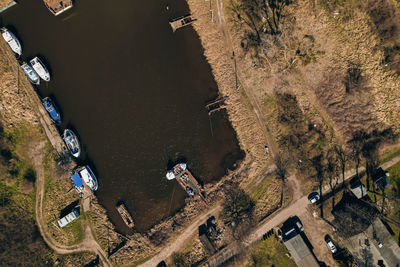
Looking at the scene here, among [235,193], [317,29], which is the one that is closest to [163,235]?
[235,193]

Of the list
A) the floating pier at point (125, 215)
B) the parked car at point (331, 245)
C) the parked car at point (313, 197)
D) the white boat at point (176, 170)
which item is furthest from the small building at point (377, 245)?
the floating pier at point (125, 215)

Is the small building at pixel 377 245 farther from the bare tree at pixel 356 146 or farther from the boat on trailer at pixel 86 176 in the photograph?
the boat on trailer at pixel 86 176

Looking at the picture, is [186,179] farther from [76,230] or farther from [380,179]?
[380,179]

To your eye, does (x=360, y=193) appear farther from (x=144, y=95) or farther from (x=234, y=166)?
(x=144, y=95)

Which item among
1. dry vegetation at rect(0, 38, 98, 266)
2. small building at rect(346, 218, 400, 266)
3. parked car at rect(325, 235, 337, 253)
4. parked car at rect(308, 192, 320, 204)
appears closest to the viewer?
small building at rect(346, 218, 400, 266)

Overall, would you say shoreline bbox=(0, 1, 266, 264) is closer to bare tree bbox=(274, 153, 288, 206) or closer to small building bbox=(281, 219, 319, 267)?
bare tree bbox=(274, 153, 288, 206)

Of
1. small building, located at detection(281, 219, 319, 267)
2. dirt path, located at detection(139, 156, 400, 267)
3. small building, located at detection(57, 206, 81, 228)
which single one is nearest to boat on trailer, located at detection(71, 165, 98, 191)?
small building, located at detection(57, 206, 81, 228)

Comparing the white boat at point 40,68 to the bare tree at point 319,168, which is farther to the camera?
the white boat at point 40,68
